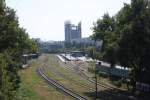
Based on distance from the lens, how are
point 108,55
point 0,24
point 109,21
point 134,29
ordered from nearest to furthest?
point 0,24 → point 134,29 → point 108,55 → point 109,21

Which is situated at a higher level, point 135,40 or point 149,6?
point 149,6

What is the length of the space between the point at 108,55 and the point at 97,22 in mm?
30733

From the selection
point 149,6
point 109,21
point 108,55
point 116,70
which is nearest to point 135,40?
point 149,6

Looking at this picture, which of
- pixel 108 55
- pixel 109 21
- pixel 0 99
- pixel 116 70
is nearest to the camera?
pixel 0 99

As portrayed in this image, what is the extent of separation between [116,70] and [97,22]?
2132 centimetres

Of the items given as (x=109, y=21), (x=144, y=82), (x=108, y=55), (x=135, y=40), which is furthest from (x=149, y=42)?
(x=109, y=21)

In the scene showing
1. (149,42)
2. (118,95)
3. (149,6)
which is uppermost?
(149,6)

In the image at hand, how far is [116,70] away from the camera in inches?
3137

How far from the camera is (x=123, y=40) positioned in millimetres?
53969

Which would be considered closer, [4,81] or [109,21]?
[4,81]

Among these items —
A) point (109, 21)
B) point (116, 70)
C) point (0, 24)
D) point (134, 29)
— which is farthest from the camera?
point (109, 21)

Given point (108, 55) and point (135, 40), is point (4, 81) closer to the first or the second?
point (135, 40)

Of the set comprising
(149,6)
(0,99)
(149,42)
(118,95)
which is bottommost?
(118,95)

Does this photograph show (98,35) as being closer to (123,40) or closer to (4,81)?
(123,40)
